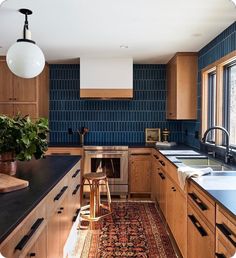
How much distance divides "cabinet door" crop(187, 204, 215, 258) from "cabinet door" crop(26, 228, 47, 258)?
93 centimetres

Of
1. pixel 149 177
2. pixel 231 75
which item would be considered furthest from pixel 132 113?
pixel 231 75

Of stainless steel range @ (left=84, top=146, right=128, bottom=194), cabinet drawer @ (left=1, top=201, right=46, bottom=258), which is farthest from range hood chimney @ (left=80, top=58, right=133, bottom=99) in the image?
cabinet drawer @ (left=1, top=201, right=46, bottom=258)

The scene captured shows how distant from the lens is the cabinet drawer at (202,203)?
59.6 inches

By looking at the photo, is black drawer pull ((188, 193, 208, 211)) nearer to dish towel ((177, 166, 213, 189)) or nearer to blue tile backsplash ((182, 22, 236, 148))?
dish towel ((177, 166, 213, 189))

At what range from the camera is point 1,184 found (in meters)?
1.50

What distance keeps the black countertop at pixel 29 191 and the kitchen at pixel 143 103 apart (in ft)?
0.13

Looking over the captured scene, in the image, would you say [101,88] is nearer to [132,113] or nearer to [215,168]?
[132,113]

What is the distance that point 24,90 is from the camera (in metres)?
4.33

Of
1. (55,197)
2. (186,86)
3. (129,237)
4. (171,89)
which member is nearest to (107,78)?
(171,89)

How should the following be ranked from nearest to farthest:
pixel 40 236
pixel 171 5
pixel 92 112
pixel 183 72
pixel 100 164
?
pixel 40 236
pixel 171 5
pixel 183 72
pixel 100 164
pixel 92 112

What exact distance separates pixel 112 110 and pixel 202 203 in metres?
3.27

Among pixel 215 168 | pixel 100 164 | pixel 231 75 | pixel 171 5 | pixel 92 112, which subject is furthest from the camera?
pixel 92 112

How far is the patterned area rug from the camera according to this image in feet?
8.36

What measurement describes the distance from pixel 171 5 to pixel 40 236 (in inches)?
79.2
